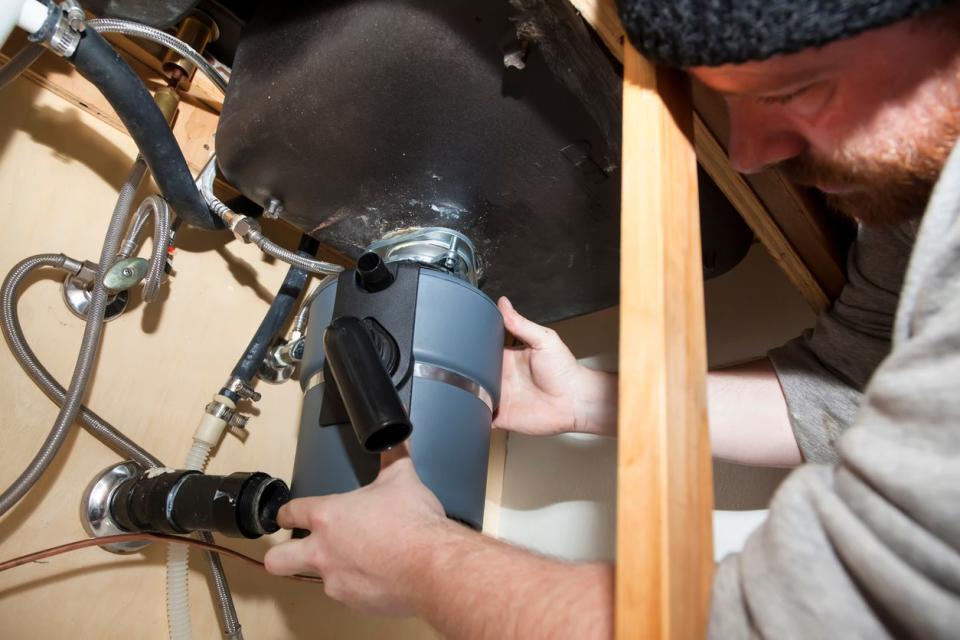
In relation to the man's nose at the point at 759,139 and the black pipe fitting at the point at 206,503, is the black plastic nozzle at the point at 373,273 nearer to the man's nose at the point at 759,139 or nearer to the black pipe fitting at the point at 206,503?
the black pipe fitting at the point at 206,503

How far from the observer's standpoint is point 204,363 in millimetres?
876

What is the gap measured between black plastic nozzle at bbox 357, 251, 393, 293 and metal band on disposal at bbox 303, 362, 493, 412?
0.08m

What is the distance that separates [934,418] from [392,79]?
472mm

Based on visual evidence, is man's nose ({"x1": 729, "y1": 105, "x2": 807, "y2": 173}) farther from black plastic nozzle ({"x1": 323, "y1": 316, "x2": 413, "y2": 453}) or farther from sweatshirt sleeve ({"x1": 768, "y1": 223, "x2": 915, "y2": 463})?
black plastic nozzle ({"x1": 323, "y1": 316, "x2": 413, "y2": 453})

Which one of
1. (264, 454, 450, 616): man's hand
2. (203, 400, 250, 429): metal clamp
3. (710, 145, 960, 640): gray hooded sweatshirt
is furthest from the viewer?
(203, 400, 250, 429): metal clamp

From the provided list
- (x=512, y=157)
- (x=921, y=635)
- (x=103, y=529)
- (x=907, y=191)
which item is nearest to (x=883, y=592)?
(x=921, y=635)

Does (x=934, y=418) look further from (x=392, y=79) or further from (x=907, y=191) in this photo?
(x=392, y=79)

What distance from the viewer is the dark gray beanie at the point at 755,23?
334mm

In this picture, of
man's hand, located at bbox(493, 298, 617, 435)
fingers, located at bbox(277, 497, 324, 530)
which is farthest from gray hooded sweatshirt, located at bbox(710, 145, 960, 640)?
man's hand, located at bbox(493, 298, 617, 435)

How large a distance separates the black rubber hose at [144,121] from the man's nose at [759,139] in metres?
0.58

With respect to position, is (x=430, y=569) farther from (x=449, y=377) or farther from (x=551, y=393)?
(x=551, y=393)

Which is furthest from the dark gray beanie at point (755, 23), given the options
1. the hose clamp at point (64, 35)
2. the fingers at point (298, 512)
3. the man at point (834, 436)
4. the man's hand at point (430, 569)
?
the hose clamp at point (64, 35)

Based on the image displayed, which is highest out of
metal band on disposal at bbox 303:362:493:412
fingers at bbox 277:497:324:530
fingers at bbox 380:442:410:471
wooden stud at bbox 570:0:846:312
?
wooden stud at bbox 570:0:846:312

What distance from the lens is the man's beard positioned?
44 centimetres
